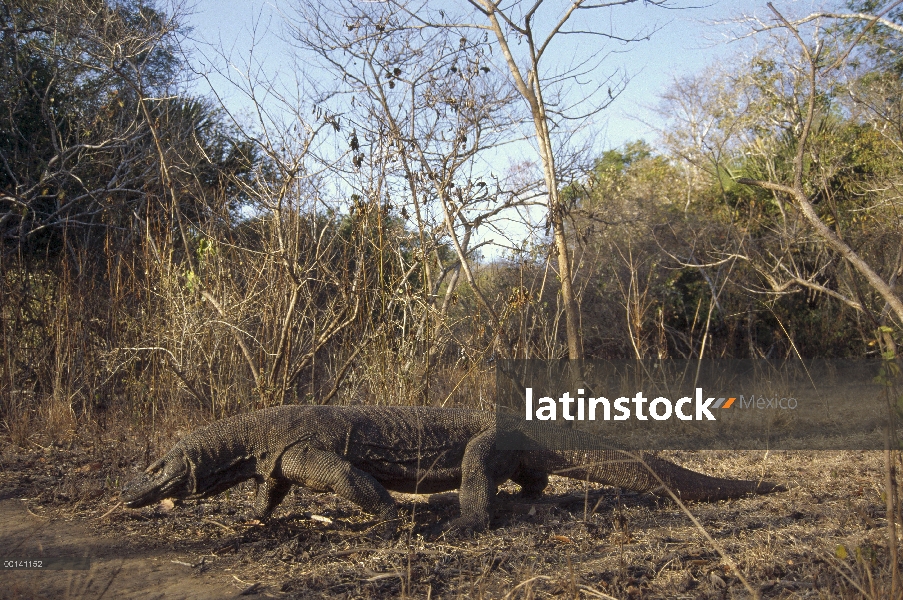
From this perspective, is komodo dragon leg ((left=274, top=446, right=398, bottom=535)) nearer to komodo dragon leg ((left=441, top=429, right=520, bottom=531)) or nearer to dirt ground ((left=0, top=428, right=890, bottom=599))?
dirt ground ((left=0, top=428, right=890, bottom=599))

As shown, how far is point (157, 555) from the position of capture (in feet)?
12.7

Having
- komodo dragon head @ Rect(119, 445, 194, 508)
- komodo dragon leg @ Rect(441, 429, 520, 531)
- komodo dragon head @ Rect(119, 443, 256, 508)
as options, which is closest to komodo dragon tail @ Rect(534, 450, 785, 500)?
komodo dragon leg @ Rect(441, 429, 520, 531)

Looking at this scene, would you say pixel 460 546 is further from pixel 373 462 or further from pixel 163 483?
pixel 163 483

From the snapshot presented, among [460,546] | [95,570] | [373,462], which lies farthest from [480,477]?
[95,570]

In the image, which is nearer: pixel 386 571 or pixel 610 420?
pixel 386 571

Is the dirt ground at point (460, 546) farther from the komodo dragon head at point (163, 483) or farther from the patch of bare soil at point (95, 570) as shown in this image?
the komodo dragon head at point (163, 483)

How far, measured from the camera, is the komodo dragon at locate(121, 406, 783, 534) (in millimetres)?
4070

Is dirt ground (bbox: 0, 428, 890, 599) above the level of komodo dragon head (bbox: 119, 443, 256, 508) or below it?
below

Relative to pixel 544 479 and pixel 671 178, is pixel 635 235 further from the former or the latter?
pixel 544 479

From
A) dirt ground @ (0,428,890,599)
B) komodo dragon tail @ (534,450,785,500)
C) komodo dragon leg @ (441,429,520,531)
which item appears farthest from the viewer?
komodo dragon tail @ (534,450,785,500)

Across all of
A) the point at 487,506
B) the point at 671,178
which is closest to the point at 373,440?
the point at 487,506

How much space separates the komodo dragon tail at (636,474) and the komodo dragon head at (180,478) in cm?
181

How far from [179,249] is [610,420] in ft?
18.9

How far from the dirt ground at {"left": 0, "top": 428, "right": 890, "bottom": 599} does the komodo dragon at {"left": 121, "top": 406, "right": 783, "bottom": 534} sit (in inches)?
6.8
